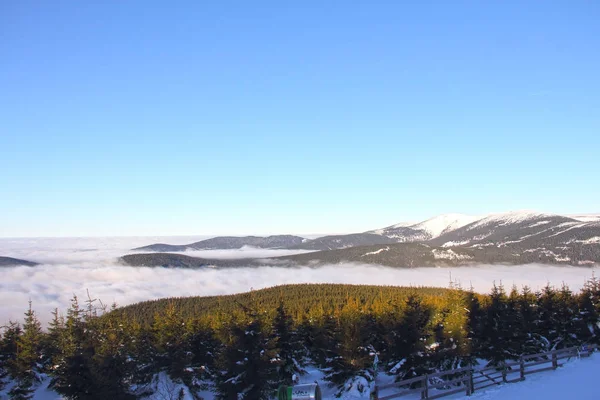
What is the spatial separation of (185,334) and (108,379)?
16.6 m

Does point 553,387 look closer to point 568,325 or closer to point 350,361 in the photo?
point 350,361

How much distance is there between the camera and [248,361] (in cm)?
2955

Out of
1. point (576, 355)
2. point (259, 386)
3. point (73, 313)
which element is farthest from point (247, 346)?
point (576, 355)

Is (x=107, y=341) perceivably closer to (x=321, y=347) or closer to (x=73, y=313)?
(x=73, y=313)

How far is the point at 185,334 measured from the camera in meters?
38.1

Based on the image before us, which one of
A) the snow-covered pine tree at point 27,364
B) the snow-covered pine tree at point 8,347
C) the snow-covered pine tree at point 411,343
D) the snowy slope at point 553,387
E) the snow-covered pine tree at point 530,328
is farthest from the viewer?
the snow-covered pine tree at point 530,328

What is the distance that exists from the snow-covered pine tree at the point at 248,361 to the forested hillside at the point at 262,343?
70mm

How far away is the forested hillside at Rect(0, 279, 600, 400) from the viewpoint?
23.2 meters

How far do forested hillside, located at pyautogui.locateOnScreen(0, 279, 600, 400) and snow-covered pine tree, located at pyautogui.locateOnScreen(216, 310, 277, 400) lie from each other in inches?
2.7

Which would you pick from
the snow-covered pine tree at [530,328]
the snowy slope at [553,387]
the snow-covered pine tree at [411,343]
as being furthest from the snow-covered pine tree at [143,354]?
the snow-covered pine tree at [530,328]

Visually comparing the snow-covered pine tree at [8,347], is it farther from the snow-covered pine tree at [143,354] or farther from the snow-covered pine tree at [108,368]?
the snow-covered pine tree at [108,368]

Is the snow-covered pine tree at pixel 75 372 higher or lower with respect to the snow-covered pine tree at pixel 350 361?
higher

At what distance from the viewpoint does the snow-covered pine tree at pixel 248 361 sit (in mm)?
29500

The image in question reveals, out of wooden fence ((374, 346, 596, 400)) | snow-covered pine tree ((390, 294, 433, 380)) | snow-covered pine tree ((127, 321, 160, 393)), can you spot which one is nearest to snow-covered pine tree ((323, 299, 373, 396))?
wooden fence ((374, 346, 596, 400))
